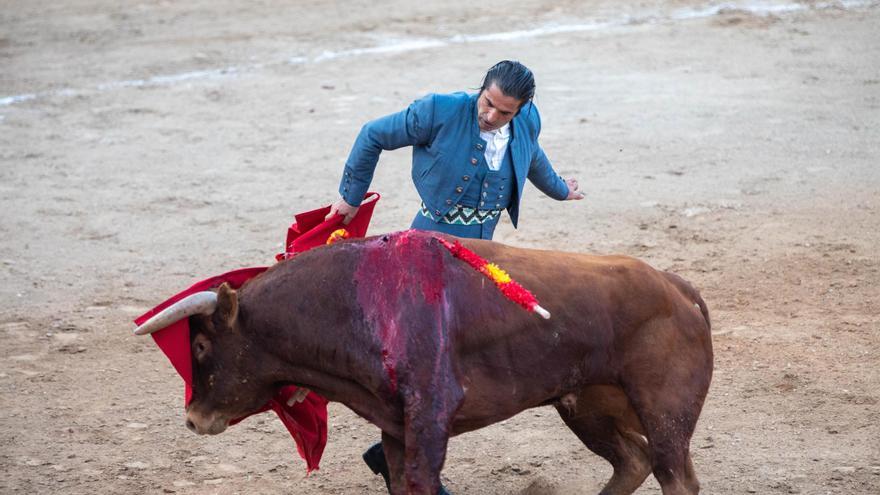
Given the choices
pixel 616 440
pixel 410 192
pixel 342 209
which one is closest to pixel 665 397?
pixel 616 440

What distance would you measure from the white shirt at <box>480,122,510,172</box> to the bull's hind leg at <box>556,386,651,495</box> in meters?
1.01

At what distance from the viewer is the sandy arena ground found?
5547 mm

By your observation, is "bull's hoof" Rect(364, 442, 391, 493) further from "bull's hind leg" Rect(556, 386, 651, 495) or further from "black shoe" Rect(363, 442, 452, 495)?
"bull's hind leg" Rect(556, 386, 651, 495)

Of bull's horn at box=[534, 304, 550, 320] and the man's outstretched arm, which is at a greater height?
the man's outstretched arm

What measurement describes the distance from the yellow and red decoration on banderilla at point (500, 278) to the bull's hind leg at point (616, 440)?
703 millimetres

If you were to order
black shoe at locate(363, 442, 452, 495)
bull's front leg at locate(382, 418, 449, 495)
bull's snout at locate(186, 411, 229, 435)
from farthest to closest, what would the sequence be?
black shoe at locate(363, 442, 452, 495) < bull's snout at locate(186, 411, 229, 435) < bull's front leg at locate(382, 418, 449, 495)

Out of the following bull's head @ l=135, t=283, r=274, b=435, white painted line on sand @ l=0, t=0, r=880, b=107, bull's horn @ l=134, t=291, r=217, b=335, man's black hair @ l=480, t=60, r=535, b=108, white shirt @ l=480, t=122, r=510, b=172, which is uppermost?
man's black hair @ l=480, t=60, r=535, b=108

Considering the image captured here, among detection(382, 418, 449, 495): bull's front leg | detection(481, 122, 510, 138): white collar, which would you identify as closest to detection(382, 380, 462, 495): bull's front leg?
detection(382, 418, 449, 495): bull's front leg

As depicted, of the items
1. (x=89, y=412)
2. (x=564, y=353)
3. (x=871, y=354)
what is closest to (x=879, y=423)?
(x=871, y=354)

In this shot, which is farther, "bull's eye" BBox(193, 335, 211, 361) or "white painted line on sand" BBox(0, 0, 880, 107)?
"white painted line on sand" BBox(0, 0, 880, 107)

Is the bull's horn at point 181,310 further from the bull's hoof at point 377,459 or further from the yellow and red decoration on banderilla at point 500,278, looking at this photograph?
the bull's hoof at point 377,459

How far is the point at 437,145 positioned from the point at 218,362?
124 cm

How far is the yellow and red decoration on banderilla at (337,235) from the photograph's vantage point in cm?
464

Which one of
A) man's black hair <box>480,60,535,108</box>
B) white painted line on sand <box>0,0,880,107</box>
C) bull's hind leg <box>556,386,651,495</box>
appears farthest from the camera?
white painted line on sand <box>0,0,880,107</box>
